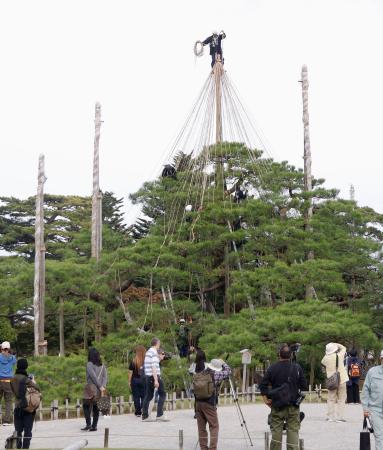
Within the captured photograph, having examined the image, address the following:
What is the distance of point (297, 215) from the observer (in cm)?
2433

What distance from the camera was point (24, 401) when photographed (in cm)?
1044

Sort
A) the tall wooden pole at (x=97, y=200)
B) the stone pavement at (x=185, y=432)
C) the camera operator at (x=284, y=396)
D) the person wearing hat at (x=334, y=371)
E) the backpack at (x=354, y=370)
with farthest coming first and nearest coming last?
the tall wooden pole at (x=97, y=200) < the backpack at (x=354, y=370) < the person wearing hat at (x=334, y=371) < the stone pavement at (x=185, y=432) < the camera operator at (x=284, y=396)

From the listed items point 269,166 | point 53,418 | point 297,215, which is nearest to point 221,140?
point 269,166

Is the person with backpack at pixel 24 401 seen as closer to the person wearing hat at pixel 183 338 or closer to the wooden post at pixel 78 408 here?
the wooden post at pixel 78 408

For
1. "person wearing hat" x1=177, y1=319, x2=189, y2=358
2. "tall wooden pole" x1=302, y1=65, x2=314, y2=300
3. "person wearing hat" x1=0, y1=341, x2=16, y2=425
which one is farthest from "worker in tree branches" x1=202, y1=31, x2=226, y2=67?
"person wearing hat" x1=0, y1=341, x2=16, y2=425

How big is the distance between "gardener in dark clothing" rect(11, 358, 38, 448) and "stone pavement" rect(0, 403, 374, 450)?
232 millimetres

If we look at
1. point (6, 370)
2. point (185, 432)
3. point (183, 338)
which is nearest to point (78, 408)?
point (6, 370)

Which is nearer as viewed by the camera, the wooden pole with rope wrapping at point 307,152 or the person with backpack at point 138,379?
the person with backpack at point 138,379

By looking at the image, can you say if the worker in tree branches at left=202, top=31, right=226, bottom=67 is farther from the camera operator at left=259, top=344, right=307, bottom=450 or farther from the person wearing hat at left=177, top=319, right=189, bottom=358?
the camera operator at left=259, top=344, right=307, bottom=450

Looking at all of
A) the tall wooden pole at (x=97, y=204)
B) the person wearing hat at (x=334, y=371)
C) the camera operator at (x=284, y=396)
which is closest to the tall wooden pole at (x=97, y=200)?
the tall wooden pole at (x=97, y=204)

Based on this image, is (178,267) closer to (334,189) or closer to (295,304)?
(295,304)

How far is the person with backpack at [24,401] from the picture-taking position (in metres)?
10.4

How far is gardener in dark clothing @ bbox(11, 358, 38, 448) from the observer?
1042 centimetres

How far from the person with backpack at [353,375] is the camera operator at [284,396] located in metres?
8.56
